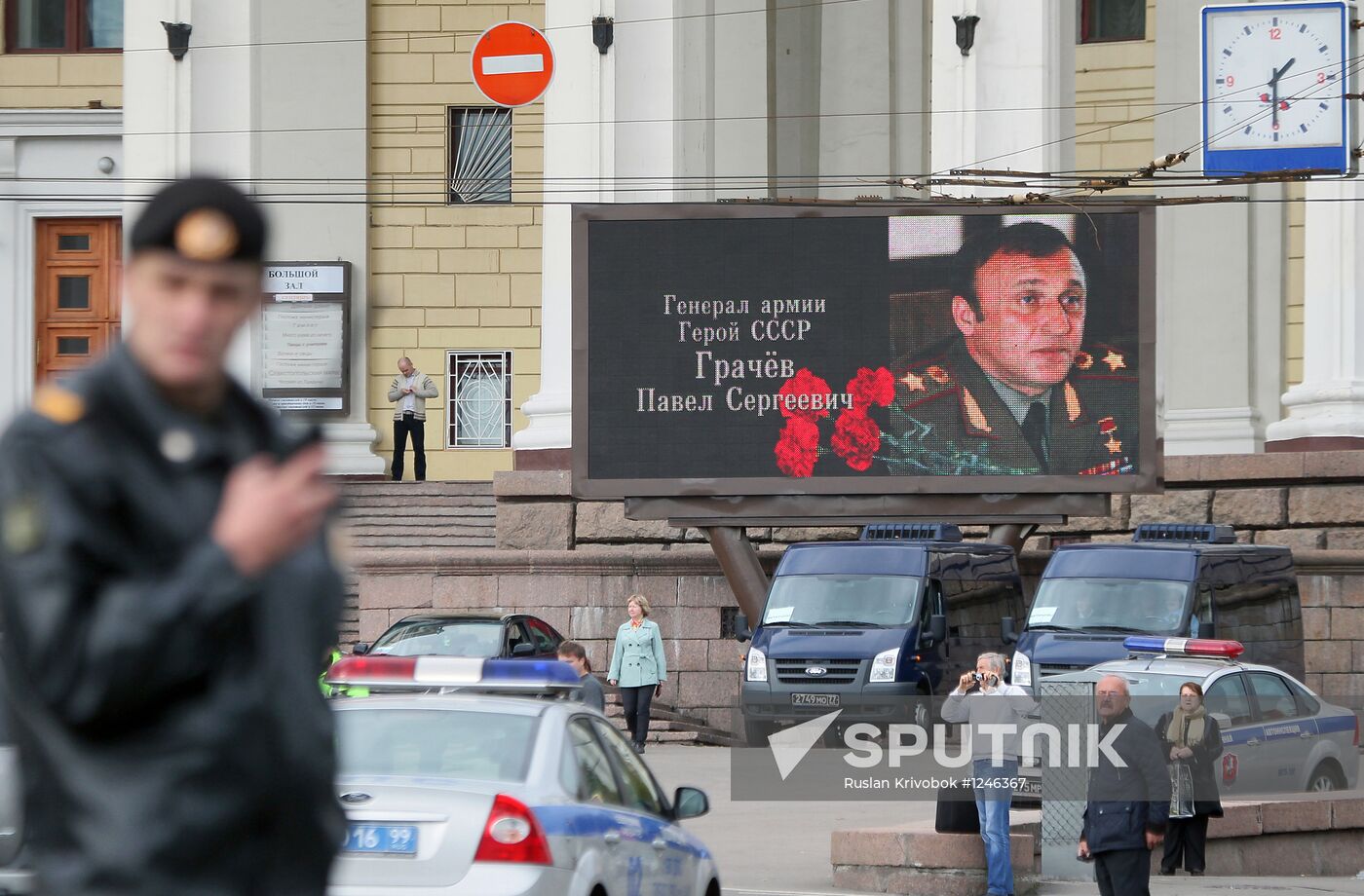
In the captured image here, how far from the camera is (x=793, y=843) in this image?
17922 millimetres

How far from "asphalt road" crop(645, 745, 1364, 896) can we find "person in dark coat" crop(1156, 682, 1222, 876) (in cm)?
17

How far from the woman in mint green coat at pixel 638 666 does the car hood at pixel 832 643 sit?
1.35m

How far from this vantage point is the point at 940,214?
2495cm

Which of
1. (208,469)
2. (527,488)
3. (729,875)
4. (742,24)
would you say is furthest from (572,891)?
(742,24)

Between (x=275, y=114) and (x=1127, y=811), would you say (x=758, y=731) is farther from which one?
(x=275, y=114)

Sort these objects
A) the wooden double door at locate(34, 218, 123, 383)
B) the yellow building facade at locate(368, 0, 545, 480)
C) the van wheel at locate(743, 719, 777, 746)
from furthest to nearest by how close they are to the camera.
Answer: the wooden double door at locate(34, 218, 123, 383), the yellow building facade at locate(368, 0, 545, 480), the van wheel at locate(743, 719, 777, 746)

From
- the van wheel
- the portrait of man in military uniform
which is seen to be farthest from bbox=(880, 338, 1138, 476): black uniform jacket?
the van wheel

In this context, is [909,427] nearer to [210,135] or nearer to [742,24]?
[742,24]

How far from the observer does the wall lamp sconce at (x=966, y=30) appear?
3053cm

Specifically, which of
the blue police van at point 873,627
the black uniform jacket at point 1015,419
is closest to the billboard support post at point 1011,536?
the blue police van at point 873,627

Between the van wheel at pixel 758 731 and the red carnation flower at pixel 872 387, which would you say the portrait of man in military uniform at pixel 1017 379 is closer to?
the red carnation flower at pixel 872 387

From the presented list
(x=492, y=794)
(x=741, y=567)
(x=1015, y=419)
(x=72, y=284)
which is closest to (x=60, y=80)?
(x=72, y=284)

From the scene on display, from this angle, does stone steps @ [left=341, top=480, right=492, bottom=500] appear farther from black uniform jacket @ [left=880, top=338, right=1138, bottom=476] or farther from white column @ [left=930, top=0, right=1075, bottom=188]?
black uniform jacket @ [left=880, top=338, right=1138, bottom=476]

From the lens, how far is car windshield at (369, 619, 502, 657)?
24.6m
